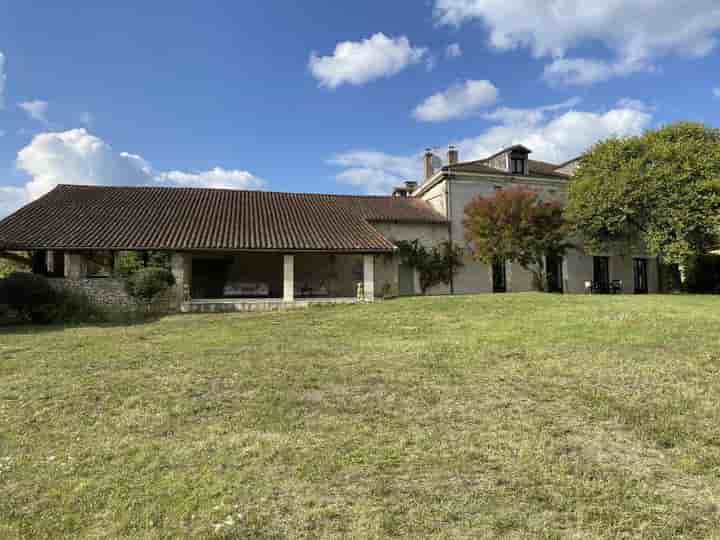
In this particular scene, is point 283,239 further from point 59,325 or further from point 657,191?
point 657,191

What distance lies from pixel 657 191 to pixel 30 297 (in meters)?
26.8

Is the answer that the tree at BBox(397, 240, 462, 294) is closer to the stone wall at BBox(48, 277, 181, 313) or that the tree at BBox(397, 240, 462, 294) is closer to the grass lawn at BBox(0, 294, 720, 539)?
the stone wall at BBox(48, 277, 181, 313)

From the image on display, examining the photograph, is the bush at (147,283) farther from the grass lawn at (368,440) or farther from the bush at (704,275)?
Result: the bush at (704,275)

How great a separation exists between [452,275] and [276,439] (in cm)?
1971

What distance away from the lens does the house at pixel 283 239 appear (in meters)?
16.4

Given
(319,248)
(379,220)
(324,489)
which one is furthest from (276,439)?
(379,220)

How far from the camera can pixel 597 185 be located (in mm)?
22047

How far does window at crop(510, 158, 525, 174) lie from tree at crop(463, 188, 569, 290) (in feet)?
12.5

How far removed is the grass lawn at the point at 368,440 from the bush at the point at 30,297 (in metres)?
5.66

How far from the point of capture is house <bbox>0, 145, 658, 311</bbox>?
16391mm

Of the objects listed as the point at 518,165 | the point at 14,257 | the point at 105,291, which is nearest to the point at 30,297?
the point at 105,291

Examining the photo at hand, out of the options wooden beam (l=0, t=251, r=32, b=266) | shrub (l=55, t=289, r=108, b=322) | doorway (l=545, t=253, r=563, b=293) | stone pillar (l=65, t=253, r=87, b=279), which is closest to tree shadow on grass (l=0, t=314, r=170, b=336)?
shrub (l=55, t=289, r=108, b=322)

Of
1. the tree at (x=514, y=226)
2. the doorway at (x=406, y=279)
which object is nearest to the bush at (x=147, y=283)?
the doorway at (x=406, y=279)

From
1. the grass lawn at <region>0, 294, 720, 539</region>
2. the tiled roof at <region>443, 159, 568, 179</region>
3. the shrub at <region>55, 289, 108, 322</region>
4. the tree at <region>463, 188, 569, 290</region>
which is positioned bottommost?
the grass lawn at <region>0, 294, 720, 539</region>
